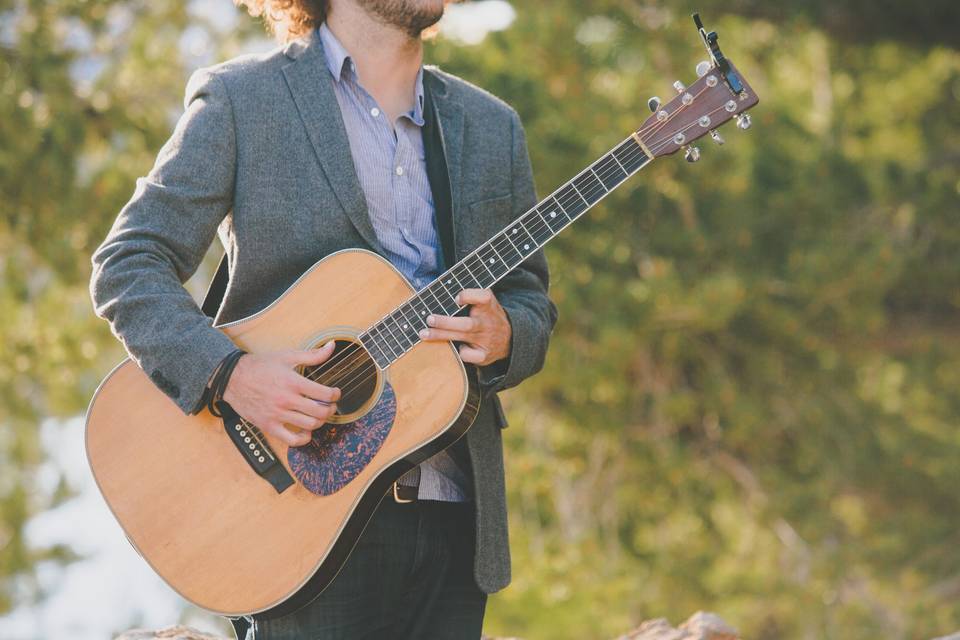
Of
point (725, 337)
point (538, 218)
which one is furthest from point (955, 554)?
point (538, 218)

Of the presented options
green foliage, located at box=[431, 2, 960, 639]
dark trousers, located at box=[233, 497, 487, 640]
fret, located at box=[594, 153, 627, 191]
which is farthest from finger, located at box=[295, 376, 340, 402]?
green foliage, located at box=[431, 2, 960, 639]

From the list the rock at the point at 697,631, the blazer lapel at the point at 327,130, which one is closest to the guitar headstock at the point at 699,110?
the blazer lapel at the point at 327,130

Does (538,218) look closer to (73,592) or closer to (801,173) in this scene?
(801,173)

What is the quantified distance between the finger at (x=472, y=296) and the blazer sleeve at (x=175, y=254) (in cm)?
46

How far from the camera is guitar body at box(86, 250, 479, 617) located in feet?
7.05

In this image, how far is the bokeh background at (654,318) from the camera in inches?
251

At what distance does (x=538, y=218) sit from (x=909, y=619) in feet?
21.3

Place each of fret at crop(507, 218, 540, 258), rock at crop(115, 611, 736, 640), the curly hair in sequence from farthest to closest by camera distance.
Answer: rock at crop(115, 611, 736, 640) < the curly hair < fret at crop(507, 218, 540, 258)

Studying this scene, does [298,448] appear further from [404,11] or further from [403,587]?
[404,11]

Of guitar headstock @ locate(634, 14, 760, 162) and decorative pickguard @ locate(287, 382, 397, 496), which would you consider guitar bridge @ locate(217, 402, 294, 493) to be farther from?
guitar headstock @ locate(634, 14, 760, 162)

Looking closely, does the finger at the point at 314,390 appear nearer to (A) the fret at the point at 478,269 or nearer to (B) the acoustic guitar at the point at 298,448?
(B) the acoustic guitar at the point at 298,448

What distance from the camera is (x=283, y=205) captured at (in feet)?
7.45

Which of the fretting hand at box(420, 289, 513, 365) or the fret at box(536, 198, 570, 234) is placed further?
the fret at box(536, 198, 570, 234)

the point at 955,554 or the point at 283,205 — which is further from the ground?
the point at 283,205
